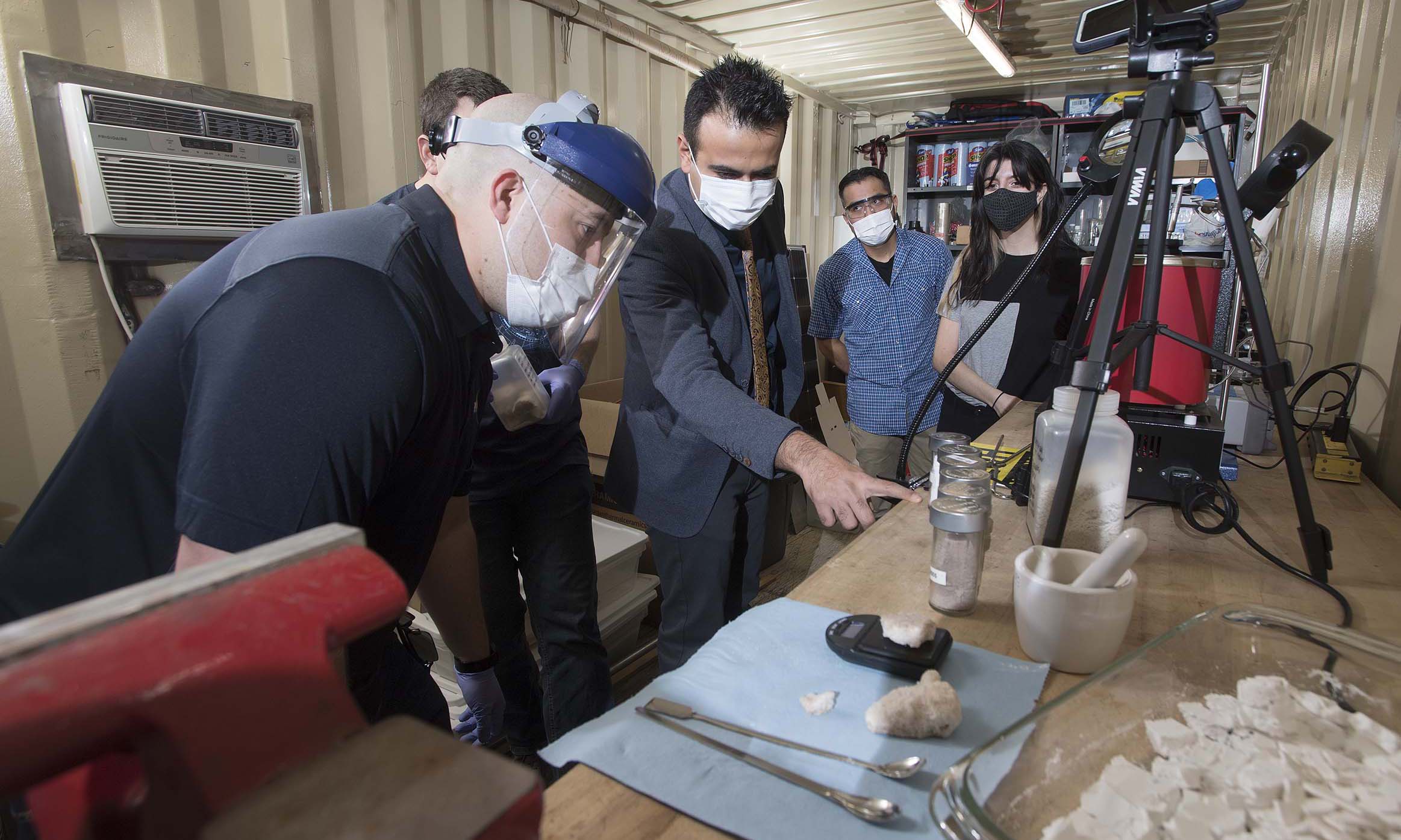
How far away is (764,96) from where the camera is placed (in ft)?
5.83

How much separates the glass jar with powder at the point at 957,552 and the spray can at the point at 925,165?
6317 millimetres

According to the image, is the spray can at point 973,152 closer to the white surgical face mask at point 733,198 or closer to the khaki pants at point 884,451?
the khaki pants at point 884,451

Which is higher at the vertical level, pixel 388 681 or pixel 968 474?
pixel 968 474

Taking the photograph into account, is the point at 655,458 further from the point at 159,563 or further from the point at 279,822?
the point at 279,822

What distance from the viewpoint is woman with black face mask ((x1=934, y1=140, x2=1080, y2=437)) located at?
94.3 inches

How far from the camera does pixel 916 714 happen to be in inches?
27.5

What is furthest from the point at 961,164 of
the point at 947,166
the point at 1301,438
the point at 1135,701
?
the point at 1135,701

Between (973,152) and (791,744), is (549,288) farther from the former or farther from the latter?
(973,152)

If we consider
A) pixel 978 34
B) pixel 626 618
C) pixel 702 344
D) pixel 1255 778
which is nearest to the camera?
pixel 1255 778

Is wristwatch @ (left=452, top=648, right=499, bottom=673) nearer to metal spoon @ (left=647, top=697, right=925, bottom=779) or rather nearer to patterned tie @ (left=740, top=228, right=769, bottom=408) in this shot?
patterned tie @ (left=740, top=228, right=769, bottom=408)

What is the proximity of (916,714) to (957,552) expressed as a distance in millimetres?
294

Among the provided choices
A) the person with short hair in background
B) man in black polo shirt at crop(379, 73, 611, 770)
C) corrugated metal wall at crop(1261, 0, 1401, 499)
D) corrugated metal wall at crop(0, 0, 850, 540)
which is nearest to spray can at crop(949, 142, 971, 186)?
corrugated metal wall at crop(1261, 0, 1401, 499)

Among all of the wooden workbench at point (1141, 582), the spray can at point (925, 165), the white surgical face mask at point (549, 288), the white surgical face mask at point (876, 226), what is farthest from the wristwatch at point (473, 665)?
the spray can at point (925, 165)

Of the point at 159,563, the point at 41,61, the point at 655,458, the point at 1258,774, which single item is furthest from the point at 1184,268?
the point at 41,61
